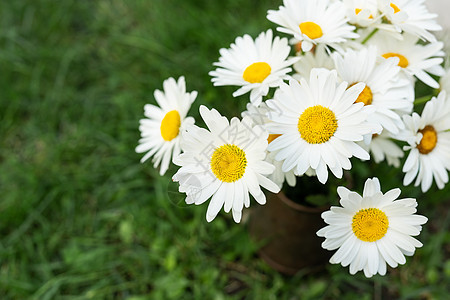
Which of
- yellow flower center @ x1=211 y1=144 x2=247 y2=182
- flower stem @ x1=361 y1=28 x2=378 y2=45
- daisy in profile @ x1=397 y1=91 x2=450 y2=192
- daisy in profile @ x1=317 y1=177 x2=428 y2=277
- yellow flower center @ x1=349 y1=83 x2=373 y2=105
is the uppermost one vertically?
flower stem @ x1=361 y1=28 x2=378 y2=45

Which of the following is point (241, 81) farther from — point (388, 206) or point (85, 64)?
point (85, 64)

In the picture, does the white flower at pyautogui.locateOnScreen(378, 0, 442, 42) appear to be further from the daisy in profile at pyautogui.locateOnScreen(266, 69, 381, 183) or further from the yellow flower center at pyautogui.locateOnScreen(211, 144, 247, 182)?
the yellow flower center at pyautogui.locateOnScreen(211, 144, 247, 182)

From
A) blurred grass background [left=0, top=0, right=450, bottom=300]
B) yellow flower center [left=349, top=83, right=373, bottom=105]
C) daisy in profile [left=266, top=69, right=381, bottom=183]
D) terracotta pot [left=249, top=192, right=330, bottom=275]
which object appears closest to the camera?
daisy in profile [left=266, top=69, right=381, bottom=183]

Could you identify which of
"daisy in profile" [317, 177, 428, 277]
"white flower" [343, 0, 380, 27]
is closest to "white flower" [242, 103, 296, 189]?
"daisy in profile" [317, 177, 428, 277]

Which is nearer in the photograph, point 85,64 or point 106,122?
point 106,122

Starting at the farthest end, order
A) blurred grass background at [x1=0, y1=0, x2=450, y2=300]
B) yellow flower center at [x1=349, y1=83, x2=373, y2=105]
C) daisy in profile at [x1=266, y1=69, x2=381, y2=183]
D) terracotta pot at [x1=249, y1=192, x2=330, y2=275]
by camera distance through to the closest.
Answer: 1. blurred grass background at [x1=0, y1=0, x2=450, y2=300]
2. terracotta pot at [x1=249, y1=192, x2=330, y2=275]
3. yellow flower center at [x1=349, y1=83, x2=373, y2=105]
4. daisy in profile at [x1=266, y1=69, x2=381, y2=183]

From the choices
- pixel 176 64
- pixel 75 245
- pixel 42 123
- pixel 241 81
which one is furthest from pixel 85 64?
pixel 241 81

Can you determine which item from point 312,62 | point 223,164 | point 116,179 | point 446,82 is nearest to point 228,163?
point 223,164
